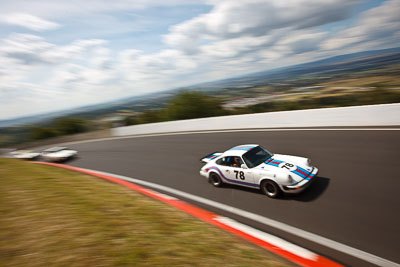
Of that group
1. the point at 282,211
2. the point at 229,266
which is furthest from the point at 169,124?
the point at 229,266

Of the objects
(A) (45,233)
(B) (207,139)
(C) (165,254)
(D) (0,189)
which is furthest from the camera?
(B) (207,139)

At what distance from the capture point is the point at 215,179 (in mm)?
6887

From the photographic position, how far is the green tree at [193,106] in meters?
27.1

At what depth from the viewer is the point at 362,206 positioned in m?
4.62

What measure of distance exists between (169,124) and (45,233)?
50.9 ft

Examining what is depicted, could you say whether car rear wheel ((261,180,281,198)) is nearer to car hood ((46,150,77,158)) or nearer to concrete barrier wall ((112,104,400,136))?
concrete barrier wall ((112,104,400,136))

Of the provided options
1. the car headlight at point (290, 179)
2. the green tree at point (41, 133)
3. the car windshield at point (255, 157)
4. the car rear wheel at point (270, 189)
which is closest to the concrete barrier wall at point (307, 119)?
the car windshield at point (255, 157)

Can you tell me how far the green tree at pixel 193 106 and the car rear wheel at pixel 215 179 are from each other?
66.7ft

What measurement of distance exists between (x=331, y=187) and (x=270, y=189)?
1.51m

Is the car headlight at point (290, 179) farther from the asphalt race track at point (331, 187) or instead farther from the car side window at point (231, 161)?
the car side window at point (231, 161)

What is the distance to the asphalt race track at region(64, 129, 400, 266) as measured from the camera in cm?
397

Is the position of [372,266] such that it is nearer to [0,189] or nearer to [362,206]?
[362,206]

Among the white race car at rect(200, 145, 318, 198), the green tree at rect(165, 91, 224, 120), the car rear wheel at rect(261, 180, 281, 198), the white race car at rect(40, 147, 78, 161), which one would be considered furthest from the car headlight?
the green tree at rect(165, 91, 224, 120)

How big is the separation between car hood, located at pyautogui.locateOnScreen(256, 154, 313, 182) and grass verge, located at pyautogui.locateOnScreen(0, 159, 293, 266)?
6.92ft
